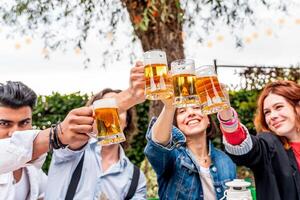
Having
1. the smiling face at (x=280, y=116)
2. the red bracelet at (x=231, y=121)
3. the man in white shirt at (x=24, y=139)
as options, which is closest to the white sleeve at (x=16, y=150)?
the man in white shirt at (x=24, y=139)

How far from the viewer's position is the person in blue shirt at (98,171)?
86.3 inches

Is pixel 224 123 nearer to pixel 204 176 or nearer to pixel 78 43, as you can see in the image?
pixel 204 176

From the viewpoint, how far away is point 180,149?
103 inches

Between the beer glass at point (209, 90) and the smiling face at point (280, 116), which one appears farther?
the smiling face at point (280, 116)

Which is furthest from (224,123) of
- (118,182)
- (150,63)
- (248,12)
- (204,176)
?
(248,12)

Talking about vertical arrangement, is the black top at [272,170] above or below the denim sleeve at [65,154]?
below

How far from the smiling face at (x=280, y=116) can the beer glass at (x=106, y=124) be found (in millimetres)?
1152

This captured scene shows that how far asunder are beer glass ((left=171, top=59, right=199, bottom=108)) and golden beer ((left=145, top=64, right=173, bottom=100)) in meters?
0.04

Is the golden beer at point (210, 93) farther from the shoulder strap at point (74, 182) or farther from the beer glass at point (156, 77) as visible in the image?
the shoulder strap at point (74, 182)

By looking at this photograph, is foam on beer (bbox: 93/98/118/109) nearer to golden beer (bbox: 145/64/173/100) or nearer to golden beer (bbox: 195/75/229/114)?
golden beer (bbox: 145/64/173/100)

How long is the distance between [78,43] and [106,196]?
6.09 metres

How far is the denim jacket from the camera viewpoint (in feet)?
8.05

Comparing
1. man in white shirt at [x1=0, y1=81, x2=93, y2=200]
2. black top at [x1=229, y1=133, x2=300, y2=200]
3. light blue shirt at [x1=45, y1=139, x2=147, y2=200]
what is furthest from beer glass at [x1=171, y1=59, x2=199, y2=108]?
black top at [x1=229, y1=133, x2=300, y2=200]

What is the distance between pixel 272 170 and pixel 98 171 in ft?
3.12
